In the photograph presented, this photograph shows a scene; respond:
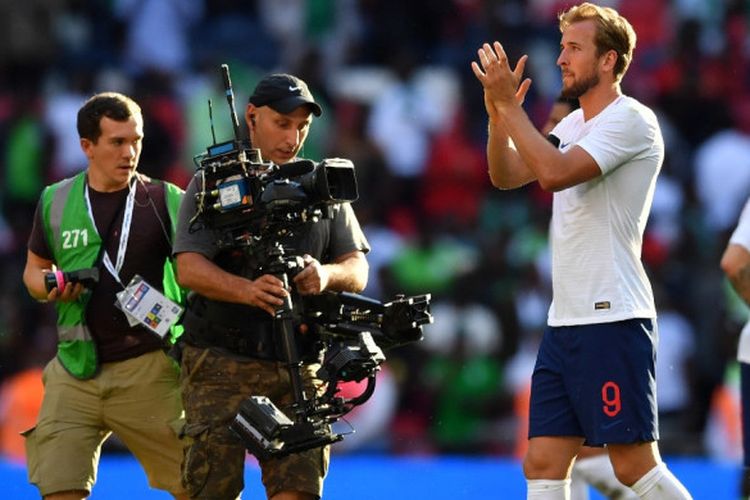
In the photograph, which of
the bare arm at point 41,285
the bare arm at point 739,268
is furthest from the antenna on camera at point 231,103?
the bare arm at point 739,268

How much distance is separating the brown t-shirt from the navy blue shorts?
76.6 inches

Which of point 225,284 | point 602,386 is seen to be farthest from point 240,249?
point 602,386

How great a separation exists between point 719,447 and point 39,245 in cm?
613

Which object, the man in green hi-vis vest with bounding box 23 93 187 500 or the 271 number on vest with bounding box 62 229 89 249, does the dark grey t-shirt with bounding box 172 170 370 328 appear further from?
the 271 number on vest with bounding box 62 229 89 249

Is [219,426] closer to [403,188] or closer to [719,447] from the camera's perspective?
[719,447]

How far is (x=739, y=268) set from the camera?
7016mm

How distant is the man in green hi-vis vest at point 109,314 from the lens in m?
8.00

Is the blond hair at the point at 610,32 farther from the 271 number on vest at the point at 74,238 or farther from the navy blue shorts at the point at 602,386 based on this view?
the 271 number on vest at the point at 74,238

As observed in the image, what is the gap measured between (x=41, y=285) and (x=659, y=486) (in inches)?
111

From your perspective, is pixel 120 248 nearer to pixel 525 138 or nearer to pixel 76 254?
pixel 76 254

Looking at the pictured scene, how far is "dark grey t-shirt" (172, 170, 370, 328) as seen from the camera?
24.2 ft

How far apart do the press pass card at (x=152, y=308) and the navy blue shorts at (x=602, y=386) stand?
170cm

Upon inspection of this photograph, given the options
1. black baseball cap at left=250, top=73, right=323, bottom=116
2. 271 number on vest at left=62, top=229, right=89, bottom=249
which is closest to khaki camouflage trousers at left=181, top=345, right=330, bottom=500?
271 number on vest at left=62, top=229, right=89, bottom=249

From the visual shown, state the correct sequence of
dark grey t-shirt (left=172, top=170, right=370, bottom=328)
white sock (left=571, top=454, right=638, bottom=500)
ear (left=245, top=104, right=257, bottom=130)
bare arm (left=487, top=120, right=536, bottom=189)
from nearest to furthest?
bare arm (left=487, top=120, right=536, bottom=189), dark grey t-shirt (left=172, top=170, right=370, bottom=328), ear (left=245, top=104, right=257, bottom=130), white sock (left=571, top=454, right=638, bottom=500)
